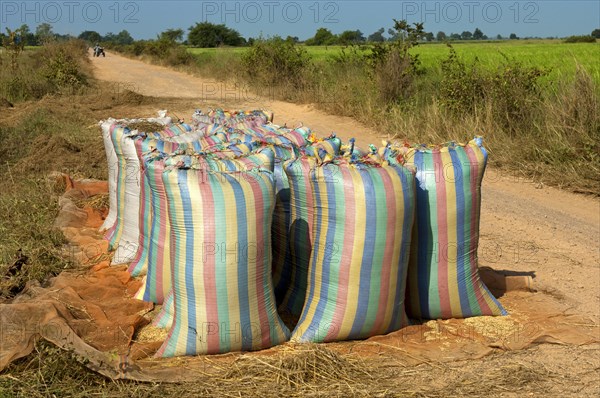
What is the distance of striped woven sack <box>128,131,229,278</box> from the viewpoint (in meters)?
4.24

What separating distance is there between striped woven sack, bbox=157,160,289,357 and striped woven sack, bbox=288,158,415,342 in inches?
11.2

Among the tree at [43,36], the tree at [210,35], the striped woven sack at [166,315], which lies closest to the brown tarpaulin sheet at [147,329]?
the striped woven sack at [166,315]

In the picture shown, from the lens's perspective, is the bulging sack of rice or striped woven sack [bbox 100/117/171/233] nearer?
striped woven sack [bbox 100/117/171/233]

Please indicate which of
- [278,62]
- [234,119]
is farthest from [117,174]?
[278,62]

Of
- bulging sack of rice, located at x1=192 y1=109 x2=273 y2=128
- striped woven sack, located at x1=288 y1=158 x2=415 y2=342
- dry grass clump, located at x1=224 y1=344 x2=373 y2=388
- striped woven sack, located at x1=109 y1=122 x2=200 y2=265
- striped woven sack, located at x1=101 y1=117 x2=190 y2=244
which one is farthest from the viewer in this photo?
bulging sack of rice, located at x1=192 y1=109 x2=273 y2=128

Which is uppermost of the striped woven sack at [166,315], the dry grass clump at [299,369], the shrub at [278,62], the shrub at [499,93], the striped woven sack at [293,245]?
the shrub at [278,62]

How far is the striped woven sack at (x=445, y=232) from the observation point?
377 cm

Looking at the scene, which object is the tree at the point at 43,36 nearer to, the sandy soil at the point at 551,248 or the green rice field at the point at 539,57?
the green rice field at the point at 539,57

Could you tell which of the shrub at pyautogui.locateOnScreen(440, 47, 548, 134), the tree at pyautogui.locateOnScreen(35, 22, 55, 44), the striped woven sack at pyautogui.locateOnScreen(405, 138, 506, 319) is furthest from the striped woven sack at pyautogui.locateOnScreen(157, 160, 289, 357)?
the tree at pyautogui.locateOnScreen(35, 22, 55, 44)

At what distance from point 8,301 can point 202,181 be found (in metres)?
1.66

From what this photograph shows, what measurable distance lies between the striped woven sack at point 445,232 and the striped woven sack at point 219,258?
91 centimetres

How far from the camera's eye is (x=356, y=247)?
3439 mm

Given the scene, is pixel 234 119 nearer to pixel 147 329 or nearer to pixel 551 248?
pixel 147 329

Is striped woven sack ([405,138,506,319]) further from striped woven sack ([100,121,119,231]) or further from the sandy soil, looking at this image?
striped woven sack ([100,121,119,231])
